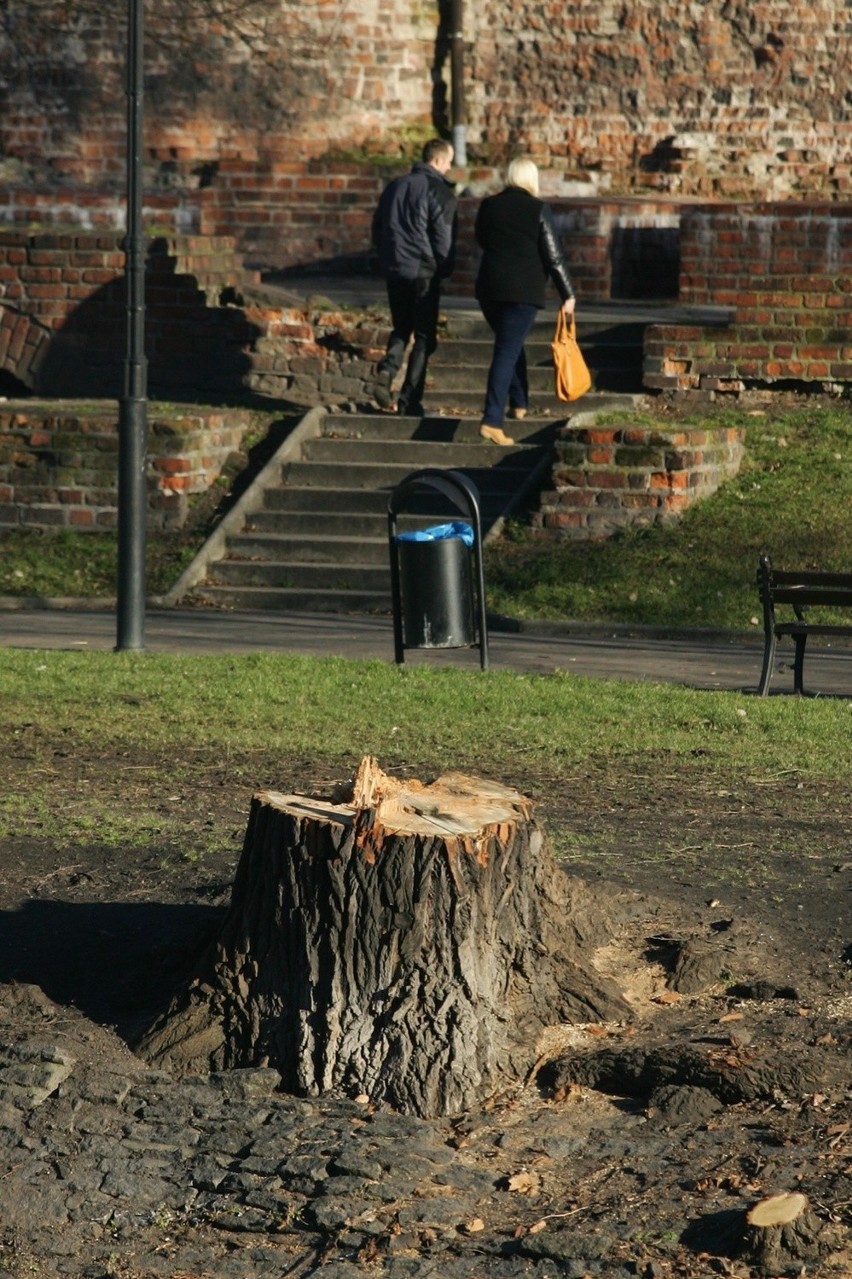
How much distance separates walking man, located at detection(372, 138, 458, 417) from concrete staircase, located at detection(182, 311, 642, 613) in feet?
2.35

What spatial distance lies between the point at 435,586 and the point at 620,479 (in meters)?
3.38

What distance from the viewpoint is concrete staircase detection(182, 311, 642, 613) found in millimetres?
12789

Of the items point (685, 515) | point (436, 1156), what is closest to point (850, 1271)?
point (436, 1156)

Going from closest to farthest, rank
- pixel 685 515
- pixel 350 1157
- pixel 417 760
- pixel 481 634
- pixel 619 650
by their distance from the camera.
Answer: pixel 350 1157
pixel 417 760
pixel 481 634
pixel 619 650
pixel 685 515

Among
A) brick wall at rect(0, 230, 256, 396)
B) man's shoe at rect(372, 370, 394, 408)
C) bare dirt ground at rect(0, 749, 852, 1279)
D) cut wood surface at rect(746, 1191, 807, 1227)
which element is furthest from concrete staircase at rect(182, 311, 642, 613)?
cut wood surface at rect(746, 1191, 807, 1227)

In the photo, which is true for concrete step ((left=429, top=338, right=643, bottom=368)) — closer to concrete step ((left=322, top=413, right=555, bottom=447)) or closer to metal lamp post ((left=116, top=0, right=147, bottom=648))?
concrete step ((left=322, top=413, right=555, bottom=447))

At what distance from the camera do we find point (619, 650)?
1091 cm

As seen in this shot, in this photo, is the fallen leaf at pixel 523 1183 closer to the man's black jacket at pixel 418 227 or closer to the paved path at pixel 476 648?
the paved path at pixel 476 648

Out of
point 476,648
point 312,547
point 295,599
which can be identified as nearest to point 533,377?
point 312,547

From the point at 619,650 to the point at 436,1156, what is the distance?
6.61 meters

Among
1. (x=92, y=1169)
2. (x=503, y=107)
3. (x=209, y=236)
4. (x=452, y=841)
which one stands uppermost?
(x=503, y=107)

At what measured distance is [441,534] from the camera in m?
9.99

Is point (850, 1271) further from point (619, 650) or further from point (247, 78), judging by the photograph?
point (247, 78)

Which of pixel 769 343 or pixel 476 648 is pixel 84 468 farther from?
pixel 769 343
